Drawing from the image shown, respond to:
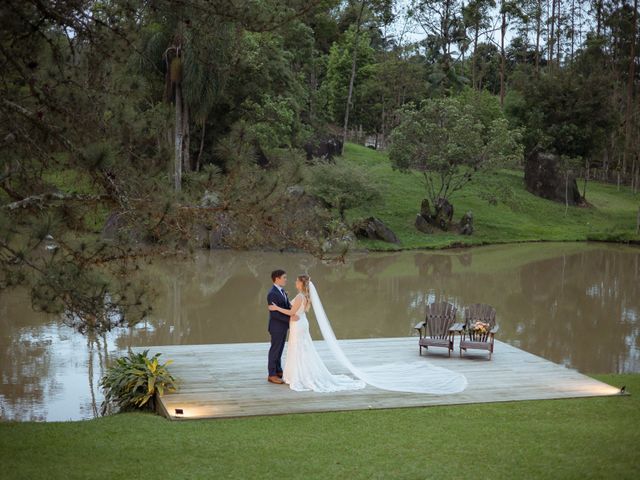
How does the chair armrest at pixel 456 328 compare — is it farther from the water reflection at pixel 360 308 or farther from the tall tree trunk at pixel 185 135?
the tall tree trunk at pixel 185 135

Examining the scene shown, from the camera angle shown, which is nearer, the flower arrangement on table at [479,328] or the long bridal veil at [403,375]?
the long bridal veil at [403,375]

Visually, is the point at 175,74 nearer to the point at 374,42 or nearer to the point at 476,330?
the point at 476,330

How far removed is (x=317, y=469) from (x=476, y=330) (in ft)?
19.7

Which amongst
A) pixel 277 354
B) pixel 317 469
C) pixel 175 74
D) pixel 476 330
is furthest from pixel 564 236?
pixel 317 469

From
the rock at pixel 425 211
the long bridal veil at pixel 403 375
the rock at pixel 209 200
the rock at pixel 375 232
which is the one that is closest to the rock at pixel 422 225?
the rock at pixel 425 211

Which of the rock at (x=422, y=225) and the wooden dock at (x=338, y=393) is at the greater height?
the rock at (x=422, y=225)

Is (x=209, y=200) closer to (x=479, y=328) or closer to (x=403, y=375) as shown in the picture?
(x=403, y=375)

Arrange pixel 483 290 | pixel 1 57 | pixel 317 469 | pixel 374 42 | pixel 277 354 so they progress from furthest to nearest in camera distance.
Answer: pixel 374 42
pixel 483 290
pixel 277 354
pixel 1 57
pixel 317 469

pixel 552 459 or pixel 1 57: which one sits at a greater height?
pixel 1 57

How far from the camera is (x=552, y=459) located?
8.05 meters

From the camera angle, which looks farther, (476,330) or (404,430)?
(476,330)

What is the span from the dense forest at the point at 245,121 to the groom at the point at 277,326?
104 cm

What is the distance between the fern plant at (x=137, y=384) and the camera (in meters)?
10.4

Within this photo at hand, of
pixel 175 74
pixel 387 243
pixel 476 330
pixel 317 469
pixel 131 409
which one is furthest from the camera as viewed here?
pixel 387 243
